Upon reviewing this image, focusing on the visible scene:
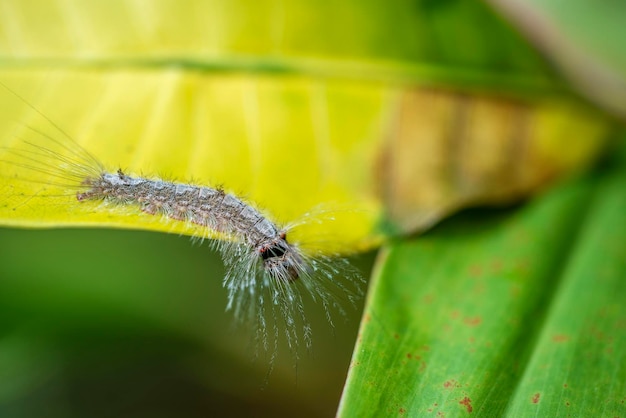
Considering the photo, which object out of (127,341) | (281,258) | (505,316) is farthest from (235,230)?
(505,316)

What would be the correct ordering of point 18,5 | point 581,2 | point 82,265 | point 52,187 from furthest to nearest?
point 82,265 < point 581,2 < point 18,5 < point 52,187

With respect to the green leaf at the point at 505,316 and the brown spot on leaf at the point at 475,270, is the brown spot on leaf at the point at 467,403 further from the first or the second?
the brown spot on leaf at the point at 475,270

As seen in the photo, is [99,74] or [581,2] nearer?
→ [99,74]

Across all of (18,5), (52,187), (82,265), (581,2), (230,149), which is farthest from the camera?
(82,265)

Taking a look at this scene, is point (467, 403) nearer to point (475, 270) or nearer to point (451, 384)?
point (451, 384)

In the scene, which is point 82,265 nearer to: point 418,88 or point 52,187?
point 52,187

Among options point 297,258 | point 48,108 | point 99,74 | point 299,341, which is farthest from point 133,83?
point 299,341
